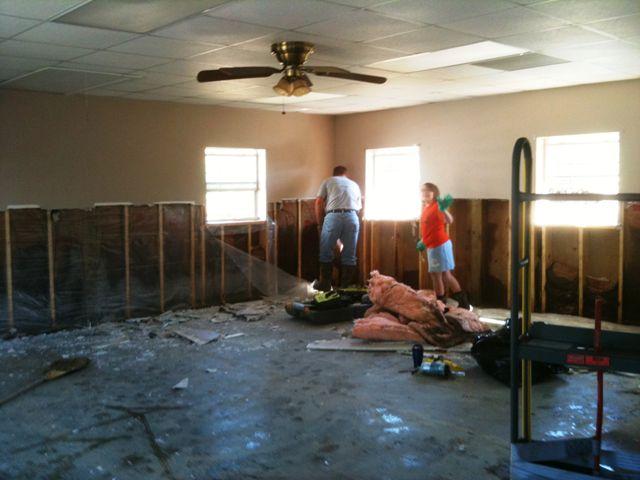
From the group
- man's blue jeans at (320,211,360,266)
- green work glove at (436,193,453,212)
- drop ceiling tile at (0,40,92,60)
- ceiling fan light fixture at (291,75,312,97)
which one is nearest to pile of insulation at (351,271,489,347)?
green work glove at (436,193,453,212)

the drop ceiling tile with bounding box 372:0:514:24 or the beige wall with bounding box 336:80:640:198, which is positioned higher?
the drop ceiling tile with bounding box 372:0:514:24

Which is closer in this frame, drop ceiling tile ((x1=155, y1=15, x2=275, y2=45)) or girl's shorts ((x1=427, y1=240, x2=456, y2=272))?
drop ceiling tile ((x1=155, y1=15, x2=275, y2=45))

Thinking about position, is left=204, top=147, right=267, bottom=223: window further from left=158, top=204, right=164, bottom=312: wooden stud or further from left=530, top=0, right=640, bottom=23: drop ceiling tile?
left=530, top=0, right=640, bottom=23: drop ceiling tile

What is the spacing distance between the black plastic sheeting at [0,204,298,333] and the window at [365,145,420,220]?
156 cm

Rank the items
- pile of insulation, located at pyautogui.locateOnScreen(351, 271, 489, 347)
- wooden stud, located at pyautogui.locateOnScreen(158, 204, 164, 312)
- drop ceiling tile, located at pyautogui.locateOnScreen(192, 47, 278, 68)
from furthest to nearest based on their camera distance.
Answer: wooden stud, located at pyautogui.locateOnScreen(158, 204, 164, 312) < pile of insulation, located at pyautogui.locateOnScreen(351, 271, 489, 347) < drop ceiling tile, located at pyautogui.locateOnScreen(192, 47, 278, 68)

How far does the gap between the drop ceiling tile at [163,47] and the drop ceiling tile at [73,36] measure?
0.11 metres

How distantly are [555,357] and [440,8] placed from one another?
2.07 m

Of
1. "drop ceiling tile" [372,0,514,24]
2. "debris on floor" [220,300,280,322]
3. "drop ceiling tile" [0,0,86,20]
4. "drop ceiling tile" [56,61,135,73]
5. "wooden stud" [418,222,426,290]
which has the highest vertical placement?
"drop ceiling tile" [56,61,135,73]

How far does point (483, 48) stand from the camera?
184 inches

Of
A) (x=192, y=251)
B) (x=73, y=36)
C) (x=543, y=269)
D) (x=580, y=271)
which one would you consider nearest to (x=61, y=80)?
(x=73, y=36)

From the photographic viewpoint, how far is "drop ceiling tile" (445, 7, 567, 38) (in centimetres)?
371

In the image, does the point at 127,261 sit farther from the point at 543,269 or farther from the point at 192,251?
the point at 543,269

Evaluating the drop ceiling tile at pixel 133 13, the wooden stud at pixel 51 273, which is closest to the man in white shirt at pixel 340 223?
the wooden stud at pixel 51 273

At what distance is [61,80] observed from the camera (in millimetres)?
5719
